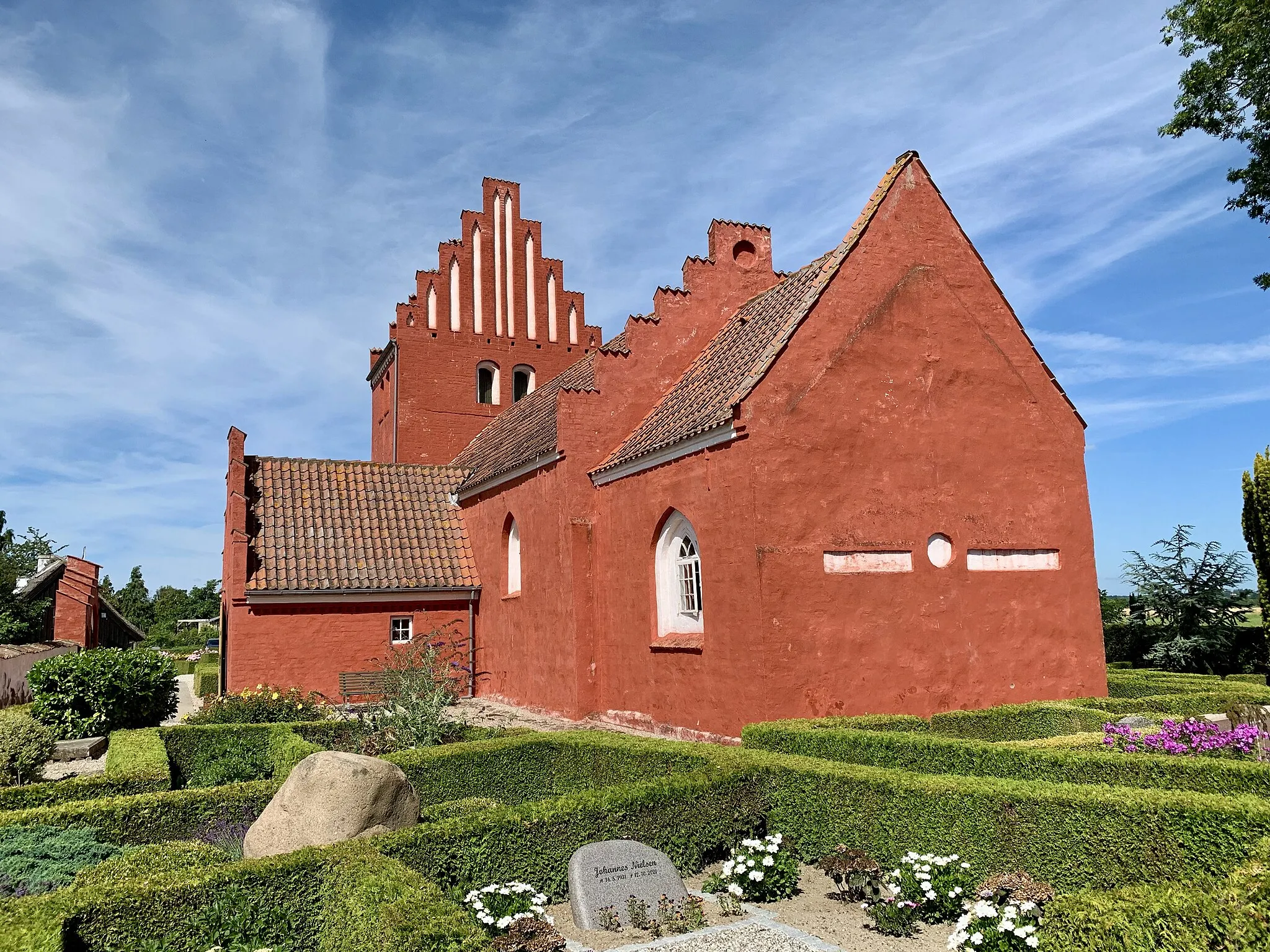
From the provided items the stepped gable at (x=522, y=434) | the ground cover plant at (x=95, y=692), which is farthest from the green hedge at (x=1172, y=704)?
the ground cover plant at (x=95, y=692)

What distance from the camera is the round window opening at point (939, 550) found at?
12852 millimetres

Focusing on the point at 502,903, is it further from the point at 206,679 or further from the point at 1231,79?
the point at 206,679

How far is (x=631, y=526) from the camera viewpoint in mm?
14930

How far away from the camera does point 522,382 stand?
1105 inches

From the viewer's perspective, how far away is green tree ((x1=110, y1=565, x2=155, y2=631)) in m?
67.7

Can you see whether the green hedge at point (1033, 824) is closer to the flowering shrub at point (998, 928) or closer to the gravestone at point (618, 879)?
the flowering shrub at point (998, 928)

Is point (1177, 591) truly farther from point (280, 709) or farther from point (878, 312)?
point (280, 709)

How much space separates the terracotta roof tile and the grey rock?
919 cm

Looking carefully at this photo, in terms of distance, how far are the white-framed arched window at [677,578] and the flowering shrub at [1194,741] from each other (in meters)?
6.12

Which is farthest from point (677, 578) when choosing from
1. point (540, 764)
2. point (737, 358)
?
point (540, 764)

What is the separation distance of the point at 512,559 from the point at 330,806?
1250cm

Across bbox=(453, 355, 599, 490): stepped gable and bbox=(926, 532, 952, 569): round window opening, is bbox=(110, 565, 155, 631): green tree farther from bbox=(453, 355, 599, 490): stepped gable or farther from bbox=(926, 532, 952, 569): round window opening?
bbox=(926, 532, 952, 569): round window opening

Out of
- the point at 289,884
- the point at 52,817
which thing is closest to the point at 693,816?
the point at 289,884

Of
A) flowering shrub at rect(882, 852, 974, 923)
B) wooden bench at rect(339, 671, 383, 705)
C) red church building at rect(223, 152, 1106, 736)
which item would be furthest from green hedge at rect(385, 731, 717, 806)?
wooden bench at rect(339, 671, 383, 705)
